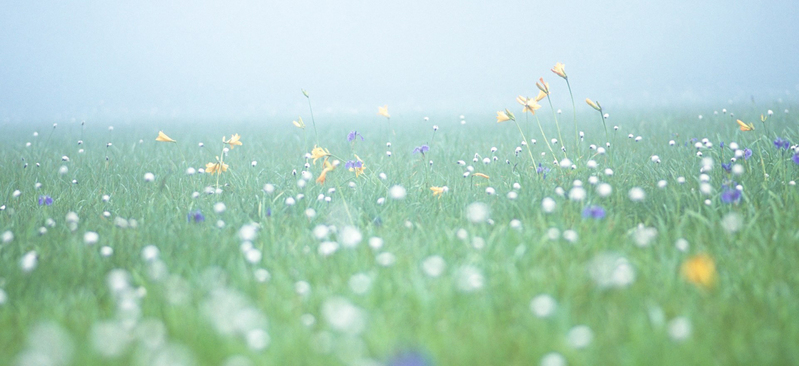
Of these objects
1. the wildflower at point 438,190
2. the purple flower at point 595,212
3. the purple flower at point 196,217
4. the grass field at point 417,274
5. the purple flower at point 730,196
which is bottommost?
the grass field at point 417,274

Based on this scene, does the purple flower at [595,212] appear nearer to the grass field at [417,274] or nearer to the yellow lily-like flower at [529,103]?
the grass field at [417,274]

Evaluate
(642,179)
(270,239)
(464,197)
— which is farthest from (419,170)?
(270,239)

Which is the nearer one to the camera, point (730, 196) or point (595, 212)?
point (595, 212)

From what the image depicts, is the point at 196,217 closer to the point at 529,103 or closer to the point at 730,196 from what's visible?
the point at 529,103

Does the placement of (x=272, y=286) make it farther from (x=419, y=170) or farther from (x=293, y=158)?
(x=293, y=158)

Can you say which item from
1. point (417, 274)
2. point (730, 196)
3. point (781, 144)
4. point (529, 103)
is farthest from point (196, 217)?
point (781, 144)

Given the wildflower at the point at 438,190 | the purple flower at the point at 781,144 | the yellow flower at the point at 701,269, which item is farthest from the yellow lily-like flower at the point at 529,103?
the yellow flower at the point at 701,269

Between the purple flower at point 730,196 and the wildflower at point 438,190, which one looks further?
the wildflower at point 438,190

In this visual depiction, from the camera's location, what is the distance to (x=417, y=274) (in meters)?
2.18

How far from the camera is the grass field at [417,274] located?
1.66 metres

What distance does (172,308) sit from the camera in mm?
1914

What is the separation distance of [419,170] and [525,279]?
267cm

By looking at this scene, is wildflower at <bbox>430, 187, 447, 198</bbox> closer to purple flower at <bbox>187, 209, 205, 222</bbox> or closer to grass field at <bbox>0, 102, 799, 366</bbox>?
grass field at <bbox>0, 102, 799, 366</bbox>

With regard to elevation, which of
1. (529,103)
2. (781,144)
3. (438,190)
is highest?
(529,103)
